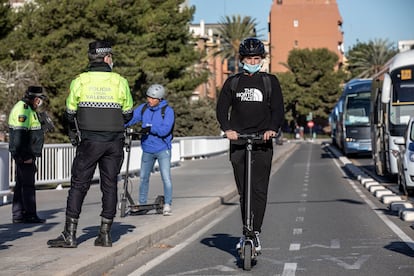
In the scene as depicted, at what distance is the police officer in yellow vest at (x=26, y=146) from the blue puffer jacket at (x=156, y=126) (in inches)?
64.2

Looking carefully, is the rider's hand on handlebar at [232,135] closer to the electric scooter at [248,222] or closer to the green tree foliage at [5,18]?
the electric scooter at [248,222]

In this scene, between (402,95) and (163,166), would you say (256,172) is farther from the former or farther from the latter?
(402,95)

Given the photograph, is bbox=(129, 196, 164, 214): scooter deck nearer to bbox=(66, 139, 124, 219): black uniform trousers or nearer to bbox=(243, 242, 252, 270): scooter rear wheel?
bbox=(66, 139, 124, 219): black uniform trousers

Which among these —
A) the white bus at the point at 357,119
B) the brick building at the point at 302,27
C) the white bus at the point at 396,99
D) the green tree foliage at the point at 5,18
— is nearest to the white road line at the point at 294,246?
the white bus at the point at 396,99

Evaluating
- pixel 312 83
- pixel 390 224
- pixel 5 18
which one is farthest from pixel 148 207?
pixel 312 83

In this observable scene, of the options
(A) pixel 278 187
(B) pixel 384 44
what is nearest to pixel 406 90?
(A) pixel 278 187

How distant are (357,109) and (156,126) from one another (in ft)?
109

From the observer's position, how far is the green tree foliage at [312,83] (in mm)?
111438

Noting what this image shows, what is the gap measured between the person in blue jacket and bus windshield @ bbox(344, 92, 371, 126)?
32.6m

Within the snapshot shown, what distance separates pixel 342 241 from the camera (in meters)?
11.1

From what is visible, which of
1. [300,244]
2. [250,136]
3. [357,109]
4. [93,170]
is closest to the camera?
[250,136]

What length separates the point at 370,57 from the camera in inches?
4724

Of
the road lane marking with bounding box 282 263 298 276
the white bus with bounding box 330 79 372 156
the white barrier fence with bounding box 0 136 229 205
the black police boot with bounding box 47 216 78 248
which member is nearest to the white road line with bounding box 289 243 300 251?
the road lane marking with bounding box 282 263 298 276

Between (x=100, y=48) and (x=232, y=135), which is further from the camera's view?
(x=100, y=48)
